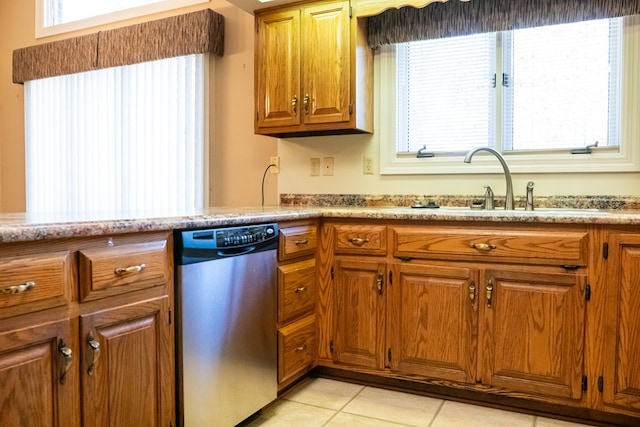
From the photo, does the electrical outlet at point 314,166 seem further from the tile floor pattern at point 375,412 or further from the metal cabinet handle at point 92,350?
the metal cabinet handle at point 92,350

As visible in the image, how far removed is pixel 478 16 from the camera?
255 cm

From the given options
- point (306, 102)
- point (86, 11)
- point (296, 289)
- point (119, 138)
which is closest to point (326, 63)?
point (306, 102)

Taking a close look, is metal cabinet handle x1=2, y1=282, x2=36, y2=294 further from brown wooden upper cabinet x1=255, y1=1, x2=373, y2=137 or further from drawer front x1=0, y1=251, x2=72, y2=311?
brown wooden upper cabinet x1=255, y1=1, x2=373, y2=137

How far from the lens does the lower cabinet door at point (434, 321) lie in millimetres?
2105

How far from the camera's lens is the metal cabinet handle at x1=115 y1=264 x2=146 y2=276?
1.36m

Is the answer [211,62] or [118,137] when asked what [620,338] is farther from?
[118,137]

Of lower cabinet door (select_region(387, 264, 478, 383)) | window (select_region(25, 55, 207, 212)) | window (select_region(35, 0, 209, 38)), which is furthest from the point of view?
window (select_region(35, 0, 209, 38))

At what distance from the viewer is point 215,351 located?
170cm

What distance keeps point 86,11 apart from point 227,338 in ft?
11.0

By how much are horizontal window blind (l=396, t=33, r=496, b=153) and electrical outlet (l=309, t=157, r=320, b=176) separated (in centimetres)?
50

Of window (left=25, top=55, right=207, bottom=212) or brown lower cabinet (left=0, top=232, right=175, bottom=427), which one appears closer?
brown lower cabinet (left=0, top=232, right=175, bottom=427)

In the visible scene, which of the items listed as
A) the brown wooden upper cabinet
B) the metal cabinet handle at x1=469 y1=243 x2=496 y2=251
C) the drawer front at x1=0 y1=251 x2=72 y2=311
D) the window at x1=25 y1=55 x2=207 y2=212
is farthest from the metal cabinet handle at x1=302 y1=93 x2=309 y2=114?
the drawer front at x1=0 y1=251 x2=72 y2=311

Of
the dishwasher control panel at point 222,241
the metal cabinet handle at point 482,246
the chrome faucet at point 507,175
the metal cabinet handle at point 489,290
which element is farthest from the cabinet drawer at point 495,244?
the dishwasher control panel at point 222,241

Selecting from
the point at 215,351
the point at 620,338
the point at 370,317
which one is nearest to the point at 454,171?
the point at 370,317
